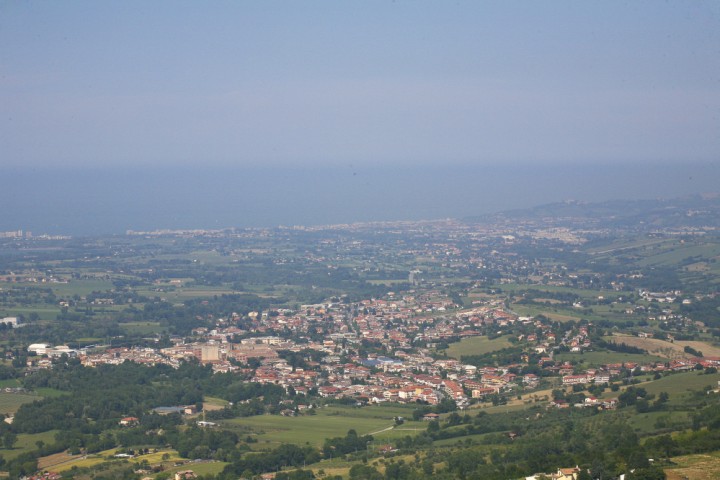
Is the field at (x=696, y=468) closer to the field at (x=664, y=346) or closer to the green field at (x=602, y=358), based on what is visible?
Result: the green field at (x=602, y=358)

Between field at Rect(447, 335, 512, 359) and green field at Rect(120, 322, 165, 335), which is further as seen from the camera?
green field at Rect(120, 322, 165, 335)

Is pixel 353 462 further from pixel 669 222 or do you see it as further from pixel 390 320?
pixel 669 222

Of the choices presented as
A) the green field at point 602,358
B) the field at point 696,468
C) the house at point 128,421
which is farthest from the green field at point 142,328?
the field at point 696,468

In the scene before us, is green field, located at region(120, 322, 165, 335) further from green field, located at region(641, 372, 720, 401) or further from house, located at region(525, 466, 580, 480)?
house, located at region(525, 466, 580, 480)

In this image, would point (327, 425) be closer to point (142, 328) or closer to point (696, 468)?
point (696, 468)

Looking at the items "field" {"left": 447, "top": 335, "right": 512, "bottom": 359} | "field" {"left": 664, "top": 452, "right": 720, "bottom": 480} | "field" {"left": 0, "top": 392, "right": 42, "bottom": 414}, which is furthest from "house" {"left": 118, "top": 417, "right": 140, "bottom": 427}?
"field" {"left": 664, "top": 452, "right": 720, "bottom": 480}

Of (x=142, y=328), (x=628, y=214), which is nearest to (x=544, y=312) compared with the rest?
(x=142, y=328)

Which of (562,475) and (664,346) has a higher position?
(562,475)
